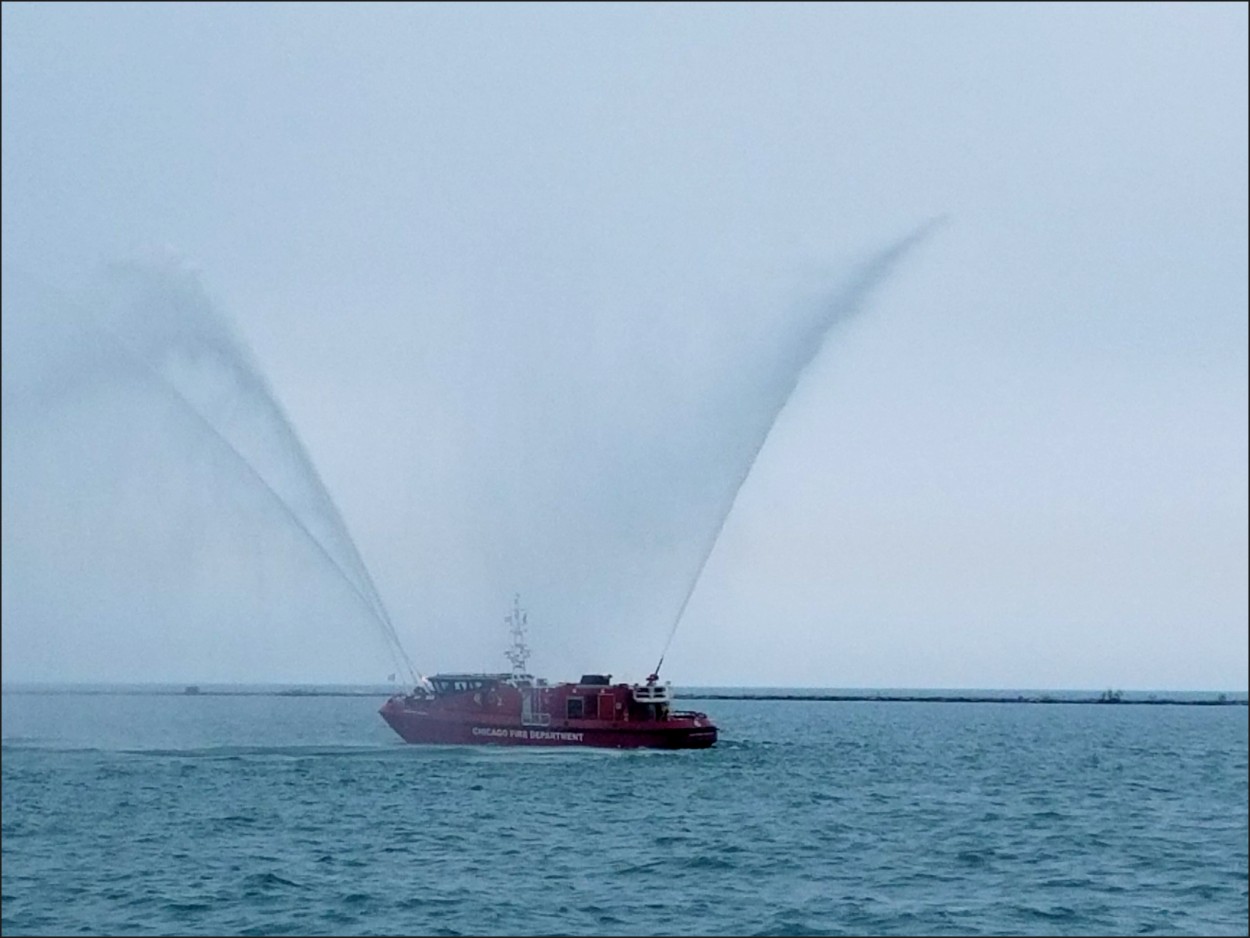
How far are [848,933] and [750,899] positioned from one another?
3807 millimetres

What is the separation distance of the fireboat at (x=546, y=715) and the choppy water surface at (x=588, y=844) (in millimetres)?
1683

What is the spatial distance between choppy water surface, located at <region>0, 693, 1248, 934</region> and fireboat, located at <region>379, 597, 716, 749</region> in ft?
5.52

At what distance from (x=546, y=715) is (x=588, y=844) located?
106 feet

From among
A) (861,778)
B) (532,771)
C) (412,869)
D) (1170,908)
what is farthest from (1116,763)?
(412,869)

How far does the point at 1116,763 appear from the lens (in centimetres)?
7625

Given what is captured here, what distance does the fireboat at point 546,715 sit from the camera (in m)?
→ 68.8

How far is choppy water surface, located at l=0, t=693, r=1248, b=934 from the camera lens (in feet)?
91.9

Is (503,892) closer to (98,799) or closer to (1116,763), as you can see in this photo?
(98,799)

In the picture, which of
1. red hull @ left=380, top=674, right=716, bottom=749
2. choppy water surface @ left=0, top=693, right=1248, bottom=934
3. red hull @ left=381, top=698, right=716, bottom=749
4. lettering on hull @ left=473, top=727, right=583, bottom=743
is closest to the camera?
choppy water surface @ left=0, top=693, right=1248, bottom=934

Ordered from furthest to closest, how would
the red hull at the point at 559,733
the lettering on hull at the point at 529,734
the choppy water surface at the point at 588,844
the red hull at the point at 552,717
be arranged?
1. the lettering on hull at the point at 529,734
2. the red hull at the point at 552,717
3. the red hull at the point at 559,733
4. the choppy water surface at the point at 588,844

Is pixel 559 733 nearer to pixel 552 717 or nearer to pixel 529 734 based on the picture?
pixel 552 717

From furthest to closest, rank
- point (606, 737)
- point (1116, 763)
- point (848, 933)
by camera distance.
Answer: point (1116, 763) → point (606, 737) → point (848, 933)

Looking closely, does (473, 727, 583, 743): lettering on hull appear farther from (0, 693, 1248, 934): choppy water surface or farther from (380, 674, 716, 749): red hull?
(0, 693, 1248, 934): choppy water surface

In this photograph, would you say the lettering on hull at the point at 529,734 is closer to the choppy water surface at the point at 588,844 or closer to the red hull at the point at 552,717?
the red hull at the point at 552,717
